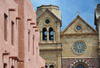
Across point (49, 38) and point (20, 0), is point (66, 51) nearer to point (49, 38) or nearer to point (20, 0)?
point (49, 38)

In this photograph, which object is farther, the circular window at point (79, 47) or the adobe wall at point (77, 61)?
the circular window at point (79, 47)

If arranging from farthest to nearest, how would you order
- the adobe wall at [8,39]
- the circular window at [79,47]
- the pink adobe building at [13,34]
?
the circular window at [79,47] → the pink adobe building at [13,34] → the adobe wall at [8,39]

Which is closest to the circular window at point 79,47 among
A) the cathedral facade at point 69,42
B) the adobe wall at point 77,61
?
the cathedral facade at point 69,42

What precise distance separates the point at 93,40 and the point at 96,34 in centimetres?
102

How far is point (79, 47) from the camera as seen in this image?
151 ft

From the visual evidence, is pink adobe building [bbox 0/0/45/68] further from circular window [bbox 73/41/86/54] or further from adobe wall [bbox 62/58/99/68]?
circular window [bbox 73/41/86/54]

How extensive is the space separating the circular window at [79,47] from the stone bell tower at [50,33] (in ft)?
8.33

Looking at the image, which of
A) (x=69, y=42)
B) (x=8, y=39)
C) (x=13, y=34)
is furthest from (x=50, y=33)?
(x=8, y=39)

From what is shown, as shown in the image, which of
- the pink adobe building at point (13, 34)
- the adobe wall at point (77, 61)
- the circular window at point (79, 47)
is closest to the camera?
the pink adobe building at point (13, 34)

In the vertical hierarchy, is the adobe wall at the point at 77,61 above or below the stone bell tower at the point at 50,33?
below

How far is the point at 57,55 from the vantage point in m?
45.1

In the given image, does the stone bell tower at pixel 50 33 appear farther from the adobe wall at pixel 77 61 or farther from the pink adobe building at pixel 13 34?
the pink adobe building at pixel 13 34

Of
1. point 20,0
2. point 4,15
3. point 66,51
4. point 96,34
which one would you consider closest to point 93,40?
point 96,34

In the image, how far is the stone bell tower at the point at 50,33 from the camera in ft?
148
